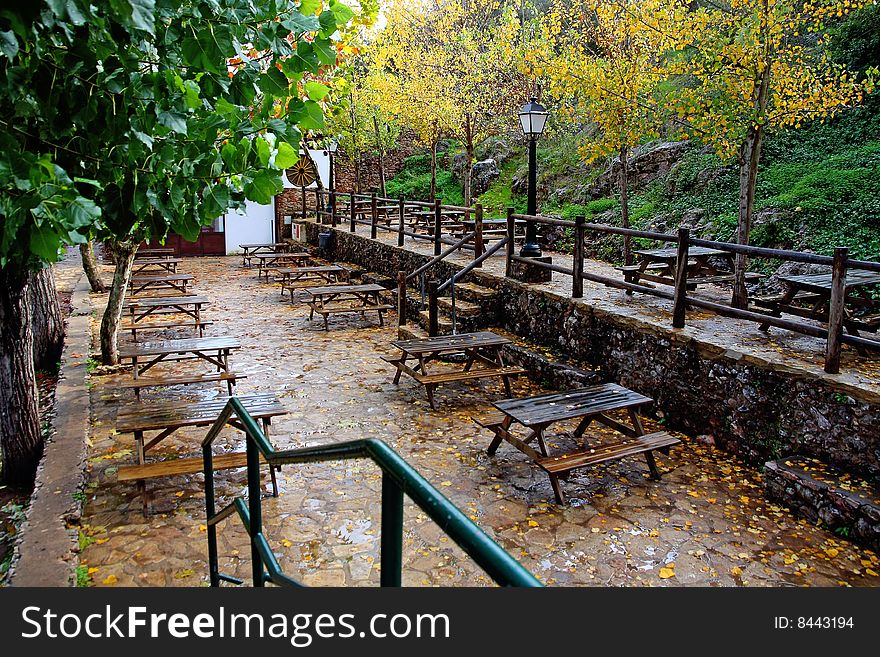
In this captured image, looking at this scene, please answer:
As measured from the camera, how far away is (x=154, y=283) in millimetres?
15555

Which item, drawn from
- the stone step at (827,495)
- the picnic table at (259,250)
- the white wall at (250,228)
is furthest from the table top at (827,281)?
the white wall at (250,228)

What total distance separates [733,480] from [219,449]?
4647 millimetres

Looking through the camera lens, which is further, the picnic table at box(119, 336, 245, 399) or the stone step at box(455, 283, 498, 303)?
the stone step at box(455, 283, 498, 303)

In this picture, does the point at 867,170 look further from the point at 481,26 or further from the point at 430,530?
the point at 481,26

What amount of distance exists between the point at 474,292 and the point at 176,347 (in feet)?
14.6

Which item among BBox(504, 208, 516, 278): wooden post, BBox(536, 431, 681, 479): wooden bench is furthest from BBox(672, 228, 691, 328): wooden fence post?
BBox(504, 208, 516, 278): wooden post

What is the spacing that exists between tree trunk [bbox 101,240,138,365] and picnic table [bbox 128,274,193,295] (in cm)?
526

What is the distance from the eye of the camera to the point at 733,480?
247 inches

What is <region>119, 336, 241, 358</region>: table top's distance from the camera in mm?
8648

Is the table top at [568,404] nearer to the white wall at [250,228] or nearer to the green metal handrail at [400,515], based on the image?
the green metal handrail at [400,515]

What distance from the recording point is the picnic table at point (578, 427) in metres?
5.92

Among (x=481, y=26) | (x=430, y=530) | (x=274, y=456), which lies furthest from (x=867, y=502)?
(x=481, y=26)

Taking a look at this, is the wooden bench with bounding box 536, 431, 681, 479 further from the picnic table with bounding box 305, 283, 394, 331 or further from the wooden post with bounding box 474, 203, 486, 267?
the picnic table with bounding box 305, 283, 394, 331

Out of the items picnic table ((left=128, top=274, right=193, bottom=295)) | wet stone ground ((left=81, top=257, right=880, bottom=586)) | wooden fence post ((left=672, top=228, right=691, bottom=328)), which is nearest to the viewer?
wet stone ground ((left=81, top=257, right=880, bottom=586))
